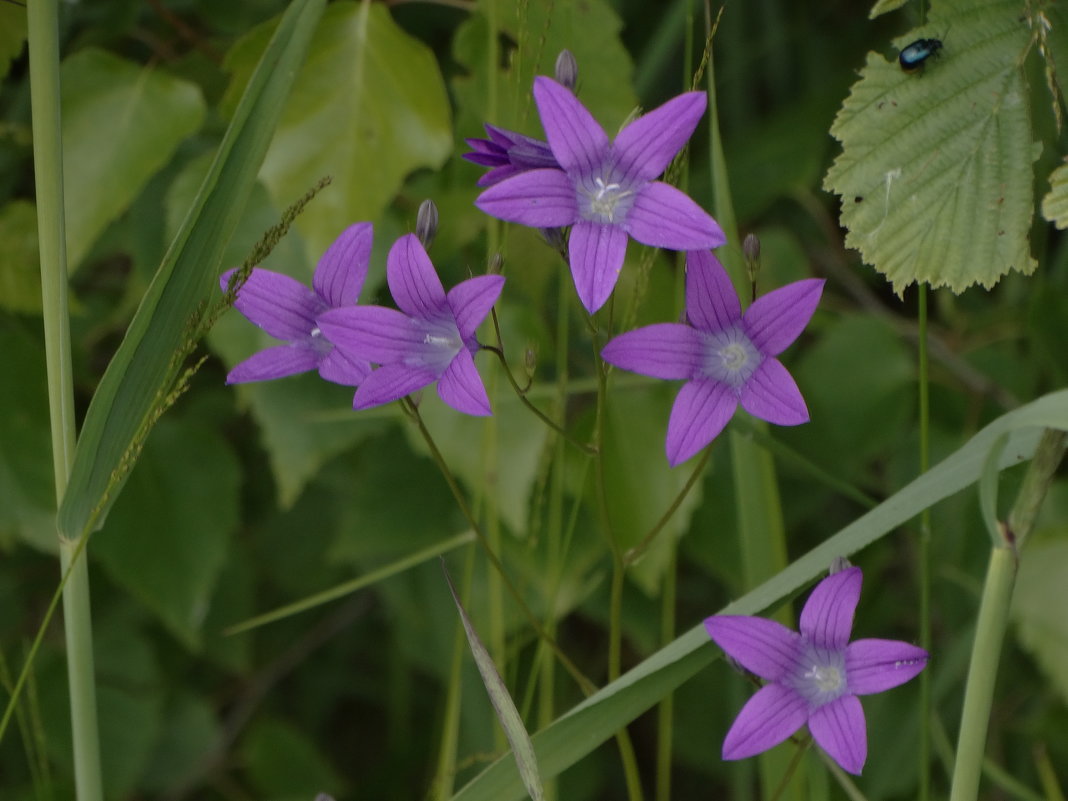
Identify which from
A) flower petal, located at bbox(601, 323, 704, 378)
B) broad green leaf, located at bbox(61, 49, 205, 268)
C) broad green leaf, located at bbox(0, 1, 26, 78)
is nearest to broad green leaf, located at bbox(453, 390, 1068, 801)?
flower petal, located at bbox(601, 323, 704, 378)

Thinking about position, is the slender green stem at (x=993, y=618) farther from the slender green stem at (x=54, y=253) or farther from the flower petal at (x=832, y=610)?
the slender green stem at (x=54, y=253)

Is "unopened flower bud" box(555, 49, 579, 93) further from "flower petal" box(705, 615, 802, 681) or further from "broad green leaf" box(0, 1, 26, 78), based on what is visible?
"broad green leaf" box(0, 1, 26, 78)

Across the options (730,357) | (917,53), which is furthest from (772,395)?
(917,53)

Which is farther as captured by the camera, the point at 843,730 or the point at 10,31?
the point at 10,31

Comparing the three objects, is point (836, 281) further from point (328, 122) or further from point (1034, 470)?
point (1034, 470)

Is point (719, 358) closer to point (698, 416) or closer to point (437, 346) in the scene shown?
point (698, 416)
